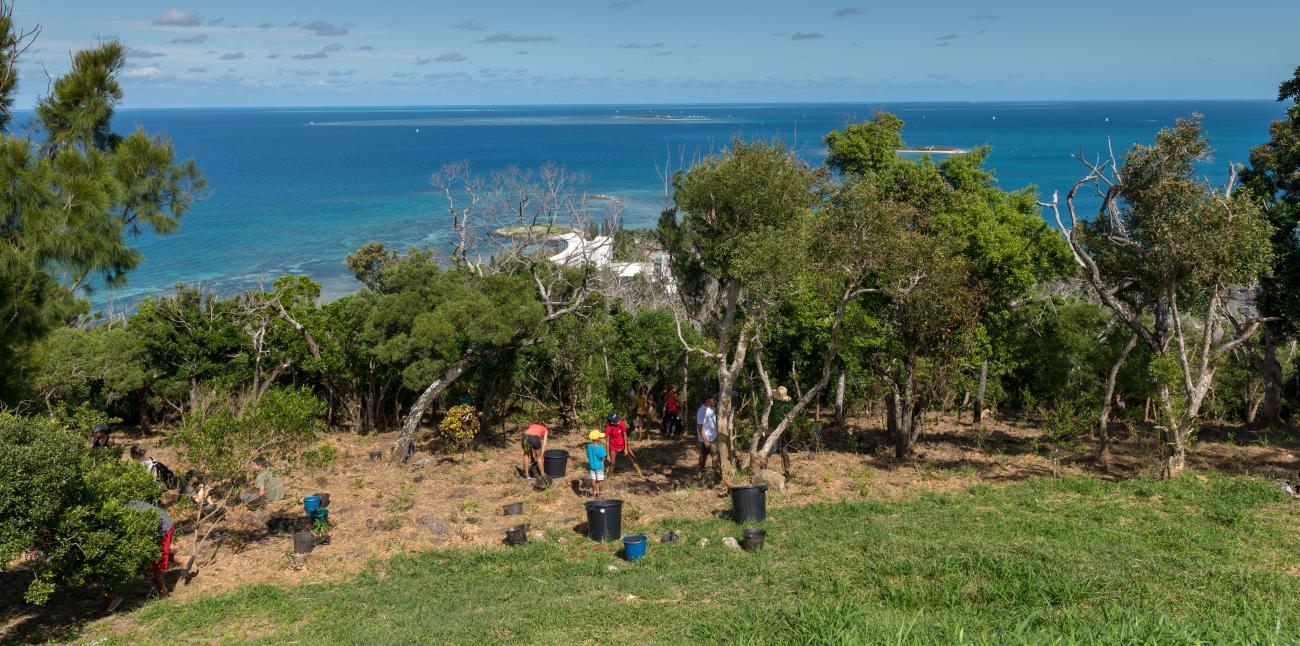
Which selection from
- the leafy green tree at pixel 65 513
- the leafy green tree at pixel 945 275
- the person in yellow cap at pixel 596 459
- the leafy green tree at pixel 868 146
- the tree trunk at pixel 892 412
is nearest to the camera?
the leafy green tree at pixel 65 513

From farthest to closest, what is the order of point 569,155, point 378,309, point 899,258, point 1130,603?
point 569,155
point 378,309
point 899,258
point 1130,603

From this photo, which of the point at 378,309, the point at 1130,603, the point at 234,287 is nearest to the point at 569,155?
the point at 234,287

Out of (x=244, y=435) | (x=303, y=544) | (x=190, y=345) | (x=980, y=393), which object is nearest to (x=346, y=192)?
(x=190, y=345)

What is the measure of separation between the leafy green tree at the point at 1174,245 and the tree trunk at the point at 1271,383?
4431 mm

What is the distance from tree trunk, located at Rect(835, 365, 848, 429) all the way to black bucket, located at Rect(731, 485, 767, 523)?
19.5ft

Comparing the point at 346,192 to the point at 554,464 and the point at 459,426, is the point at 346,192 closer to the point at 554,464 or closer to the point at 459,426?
the point at 459,426

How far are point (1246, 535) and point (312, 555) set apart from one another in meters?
11.9

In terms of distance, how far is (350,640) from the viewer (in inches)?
318

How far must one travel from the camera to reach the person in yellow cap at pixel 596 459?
13.1 metres

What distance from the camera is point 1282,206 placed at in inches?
563

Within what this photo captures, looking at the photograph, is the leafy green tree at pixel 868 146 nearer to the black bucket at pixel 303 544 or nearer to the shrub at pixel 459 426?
the shrub at pixel 459 426

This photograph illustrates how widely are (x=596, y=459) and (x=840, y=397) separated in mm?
6613

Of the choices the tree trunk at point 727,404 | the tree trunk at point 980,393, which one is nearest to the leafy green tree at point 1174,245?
the tree trunk at point 980,393

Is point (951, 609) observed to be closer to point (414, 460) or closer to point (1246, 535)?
point (1246, 535)
